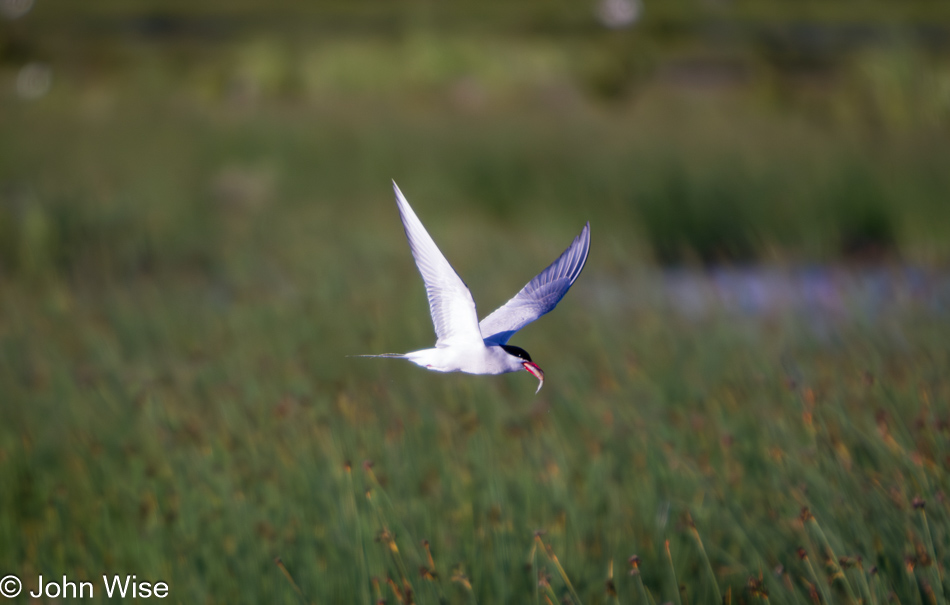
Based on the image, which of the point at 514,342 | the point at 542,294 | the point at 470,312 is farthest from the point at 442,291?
the point at 514,342

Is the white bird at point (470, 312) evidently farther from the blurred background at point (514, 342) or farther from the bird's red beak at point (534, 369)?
the blurred background at point (514, 342)

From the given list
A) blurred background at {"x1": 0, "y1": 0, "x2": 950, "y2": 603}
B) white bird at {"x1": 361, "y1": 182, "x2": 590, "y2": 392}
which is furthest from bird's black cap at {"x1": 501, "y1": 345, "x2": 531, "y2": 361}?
blurred background at {"x1": 0, "y1": 0, "x2": 950, "y2": 603}

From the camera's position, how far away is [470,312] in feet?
3.94

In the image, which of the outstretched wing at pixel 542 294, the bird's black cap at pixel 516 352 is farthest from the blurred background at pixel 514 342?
the bird's black cap at pixel 516 352

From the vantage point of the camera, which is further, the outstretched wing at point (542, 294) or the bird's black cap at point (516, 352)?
the outstretched wing at point (542, 294)

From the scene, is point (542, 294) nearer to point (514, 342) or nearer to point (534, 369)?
point (534, 369)

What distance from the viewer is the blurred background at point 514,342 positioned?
3.07 metres

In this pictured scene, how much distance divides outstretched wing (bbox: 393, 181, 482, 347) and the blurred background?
4.16 feet

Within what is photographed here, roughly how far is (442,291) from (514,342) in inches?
185

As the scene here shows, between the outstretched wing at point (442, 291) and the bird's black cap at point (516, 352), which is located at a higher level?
the outstretched wing at point (442, 291)

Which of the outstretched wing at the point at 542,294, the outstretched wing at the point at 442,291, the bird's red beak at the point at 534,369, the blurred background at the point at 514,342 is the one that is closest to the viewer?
the bird's red beak at the point at 534,369

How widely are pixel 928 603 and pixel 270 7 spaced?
38443mm

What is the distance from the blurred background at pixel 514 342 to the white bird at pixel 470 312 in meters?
1.23

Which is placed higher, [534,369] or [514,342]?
[534,369]
